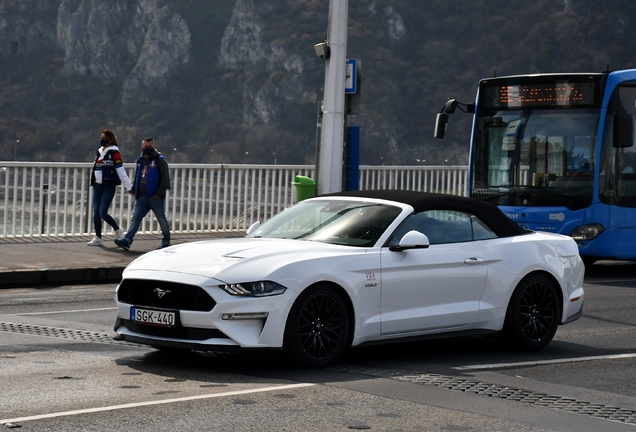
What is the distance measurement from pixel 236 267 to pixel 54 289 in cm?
712

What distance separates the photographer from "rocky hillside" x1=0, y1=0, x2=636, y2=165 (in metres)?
142

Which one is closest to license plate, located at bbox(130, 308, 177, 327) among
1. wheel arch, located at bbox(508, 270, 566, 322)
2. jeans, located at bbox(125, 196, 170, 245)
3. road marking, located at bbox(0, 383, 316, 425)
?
road marking, located at bbox(0, 383, 316, 425)

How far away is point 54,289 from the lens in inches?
557

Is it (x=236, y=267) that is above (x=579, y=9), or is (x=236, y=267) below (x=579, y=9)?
below

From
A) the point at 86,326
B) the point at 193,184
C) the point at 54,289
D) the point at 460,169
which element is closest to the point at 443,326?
the point at 86,326

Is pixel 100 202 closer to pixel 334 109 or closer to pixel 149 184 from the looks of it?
pixel 149 184

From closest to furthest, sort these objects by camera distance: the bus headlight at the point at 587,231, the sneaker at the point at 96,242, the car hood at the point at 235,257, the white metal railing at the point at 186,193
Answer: the car hood at the point at 235,257
the bus headlight at the point at 587,231
the sneaker at the point at 96,242
the white metal railing at the point at 186,193

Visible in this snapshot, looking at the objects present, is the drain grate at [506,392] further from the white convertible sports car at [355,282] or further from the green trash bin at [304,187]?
the green trash bin at [304,187]

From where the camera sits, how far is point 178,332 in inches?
300

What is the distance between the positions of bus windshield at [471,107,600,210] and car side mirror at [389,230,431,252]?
29.6 ft

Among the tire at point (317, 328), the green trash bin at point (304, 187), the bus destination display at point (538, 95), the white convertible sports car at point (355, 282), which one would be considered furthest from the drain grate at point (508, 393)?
the bus destination display at point (538, 95)

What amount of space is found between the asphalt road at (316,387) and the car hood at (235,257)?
690 mm

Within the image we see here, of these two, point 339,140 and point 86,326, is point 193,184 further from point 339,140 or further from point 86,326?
point 86,326

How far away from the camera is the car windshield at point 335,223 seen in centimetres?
849
